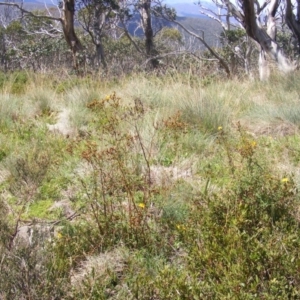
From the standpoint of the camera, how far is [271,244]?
6.30 ft

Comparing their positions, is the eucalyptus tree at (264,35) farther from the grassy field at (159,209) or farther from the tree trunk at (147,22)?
the tree trunk at (147,22)

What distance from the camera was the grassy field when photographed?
1.81 metres

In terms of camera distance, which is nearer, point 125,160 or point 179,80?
point 125,160

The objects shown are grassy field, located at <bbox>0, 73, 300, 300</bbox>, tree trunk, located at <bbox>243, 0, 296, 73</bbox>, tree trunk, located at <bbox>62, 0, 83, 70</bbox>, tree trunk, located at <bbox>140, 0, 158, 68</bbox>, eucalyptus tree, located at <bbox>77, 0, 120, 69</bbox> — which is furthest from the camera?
tree trunk, located at <bbox>140, 0, 158, 68</bbox>

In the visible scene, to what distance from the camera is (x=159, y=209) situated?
8.30 ft

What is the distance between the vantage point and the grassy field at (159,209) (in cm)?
181

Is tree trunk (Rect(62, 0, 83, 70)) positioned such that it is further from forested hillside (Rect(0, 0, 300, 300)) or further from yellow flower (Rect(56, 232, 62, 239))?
yellow flower (Rect(56, 232, 62, 239))

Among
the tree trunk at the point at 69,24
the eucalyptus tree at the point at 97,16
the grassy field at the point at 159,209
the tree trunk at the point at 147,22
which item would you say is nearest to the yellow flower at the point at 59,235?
the grassy field at the point at 159,209

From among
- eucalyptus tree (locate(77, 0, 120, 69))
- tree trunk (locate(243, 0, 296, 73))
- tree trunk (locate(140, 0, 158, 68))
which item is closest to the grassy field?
tree trunk (locate(243, 0, 296, 73))

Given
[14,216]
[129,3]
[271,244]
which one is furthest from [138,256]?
[129,3]

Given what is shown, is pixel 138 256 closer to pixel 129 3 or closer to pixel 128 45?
pixel 129 3

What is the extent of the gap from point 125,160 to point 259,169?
3.34ft

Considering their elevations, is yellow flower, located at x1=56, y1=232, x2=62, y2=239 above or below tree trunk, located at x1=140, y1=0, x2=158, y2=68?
below

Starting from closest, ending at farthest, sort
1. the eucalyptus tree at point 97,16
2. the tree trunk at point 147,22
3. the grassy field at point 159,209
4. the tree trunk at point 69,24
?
the grassy field at point 159,209 < the tree trunk at point 69,24 < the eucalyptus tree at point 97,16 < the tree trunk at point 147,22
